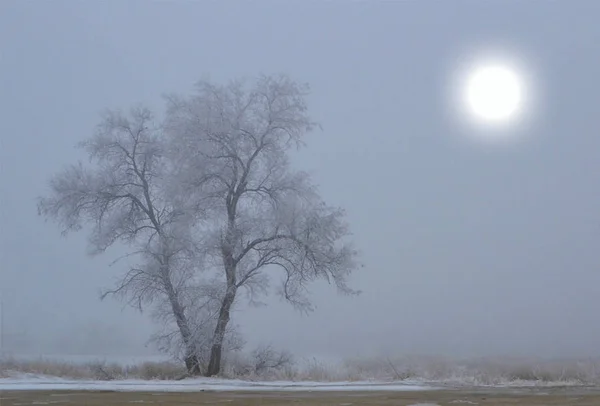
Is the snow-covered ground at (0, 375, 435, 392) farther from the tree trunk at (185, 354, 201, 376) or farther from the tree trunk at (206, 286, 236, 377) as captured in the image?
the tree trunk at (185, 354, 201, 376)

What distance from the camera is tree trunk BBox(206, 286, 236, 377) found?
19656 millimetres

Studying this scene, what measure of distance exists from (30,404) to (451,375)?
1108 centimetres

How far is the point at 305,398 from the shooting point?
40.3 feet

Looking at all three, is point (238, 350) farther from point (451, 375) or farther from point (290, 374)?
point (451, 375)

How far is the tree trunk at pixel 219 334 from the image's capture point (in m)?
19.7

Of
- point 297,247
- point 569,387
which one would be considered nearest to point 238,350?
point 297,247

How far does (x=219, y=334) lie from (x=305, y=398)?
25.4 feet

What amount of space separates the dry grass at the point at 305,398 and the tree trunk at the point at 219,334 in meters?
6.13

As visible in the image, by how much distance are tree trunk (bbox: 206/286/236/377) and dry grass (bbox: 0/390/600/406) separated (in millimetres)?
6130

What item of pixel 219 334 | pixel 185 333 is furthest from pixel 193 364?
pixel 219 334

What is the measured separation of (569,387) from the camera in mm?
15914

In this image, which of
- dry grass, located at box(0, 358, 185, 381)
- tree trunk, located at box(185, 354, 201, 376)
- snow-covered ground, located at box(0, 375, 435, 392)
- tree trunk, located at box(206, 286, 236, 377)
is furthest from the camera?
tree trunk, located at box(185, 354, 201, 376)

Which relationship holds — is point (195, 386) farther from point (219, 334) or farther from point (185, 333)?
point (185, 333)

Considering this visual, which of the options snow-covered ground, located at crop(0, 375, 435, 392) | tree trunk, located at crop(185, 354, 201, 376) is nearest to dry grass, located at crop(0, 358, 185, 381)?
tree trunk, located at crop(185, 354, 201, 376)
